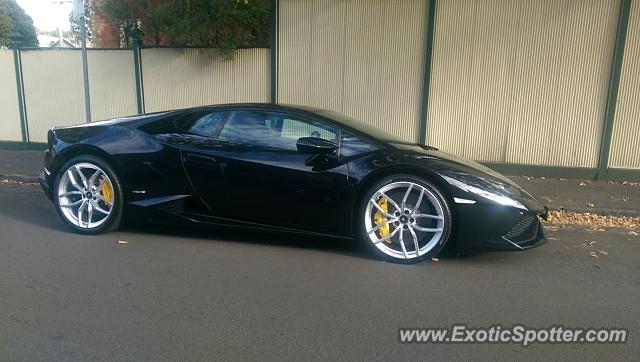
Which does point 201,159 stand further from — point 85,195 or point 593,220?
point 593,220

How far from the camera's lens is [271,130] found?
503cm

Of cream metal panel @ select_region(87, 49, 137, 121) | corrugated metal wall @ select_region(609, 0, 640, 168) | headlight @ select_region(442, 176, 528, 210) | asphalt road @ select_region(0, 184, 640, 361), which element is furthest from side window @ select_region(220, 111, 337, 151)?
cream metal panel @ select_region(87, 49, 137, 121)

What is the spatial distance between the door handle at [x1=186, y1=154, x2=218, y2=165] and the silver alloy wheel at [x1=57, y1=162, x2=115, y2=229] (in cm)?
87

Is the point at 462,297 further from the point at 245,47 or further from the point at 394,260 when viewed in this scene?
the point at 245,47

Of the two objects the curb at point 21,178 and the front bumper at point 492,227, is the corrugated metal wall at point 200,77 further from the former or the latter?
the front bumper at point 492,227

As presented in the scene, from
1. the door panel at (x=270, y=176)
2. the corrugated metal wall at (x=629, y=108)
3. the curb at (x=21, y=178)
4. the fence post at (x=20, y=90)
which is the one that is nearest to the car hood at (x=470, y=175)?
the door panel at (x=270, y=176)

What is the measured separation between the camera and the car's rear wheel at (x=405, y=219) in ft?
15.0

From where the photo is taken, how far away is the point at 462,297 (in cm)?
400

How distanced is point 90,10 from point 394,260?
37.0 ft

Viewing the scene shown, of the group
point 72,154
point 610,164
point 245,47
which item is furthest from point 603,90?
point 72,154

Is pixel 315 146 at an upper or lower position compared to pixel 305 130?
lower

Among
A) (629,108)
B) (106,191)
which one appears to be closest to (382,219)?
(106,191)

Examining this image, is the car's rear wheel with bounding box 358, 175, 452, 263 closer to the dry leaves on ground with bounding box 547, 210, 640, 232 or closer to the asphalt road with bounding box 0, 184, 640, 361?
the asphalt road with bounding box 0, 184, 640, 361

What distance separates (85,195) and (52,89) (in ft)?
20.6
